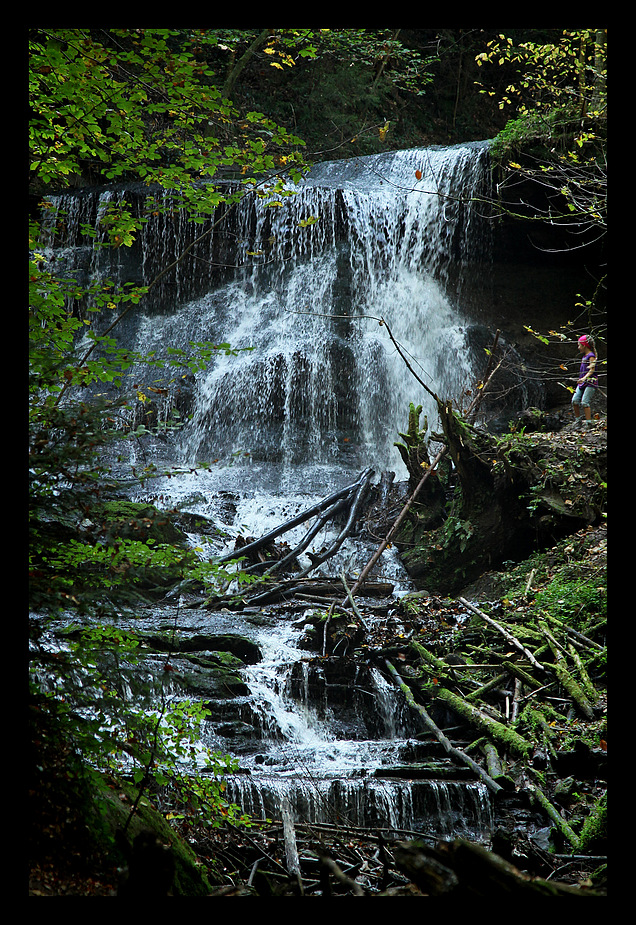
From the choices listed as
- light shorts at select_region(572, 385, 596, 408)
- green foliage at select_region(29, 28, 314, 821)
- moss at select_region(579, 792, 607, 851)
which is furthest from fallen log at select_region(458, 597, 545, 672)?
light shorts at select_region(572, 385, 596, 408)

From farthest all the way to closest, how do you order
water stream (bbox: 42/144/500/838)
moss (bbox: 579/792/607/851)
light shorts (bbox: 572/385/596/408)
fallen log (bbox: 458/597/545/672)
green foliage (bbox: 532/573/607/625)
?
water stream (bbox: 42/144/500/838), light shorts (bbox: 572/385/596/408), green foliage (bbox: 532/573/607/625), fallen log (bbox: 458/597/545/672), moss (bbox: 579/792/607/851)

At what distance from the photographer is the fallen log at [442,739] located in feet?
13.8

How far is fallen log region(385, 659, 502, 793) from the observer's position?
420 centimetres

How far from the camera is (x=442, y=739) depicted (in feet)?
15.5

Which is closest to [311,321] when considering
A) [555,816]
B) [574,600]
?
[574,600]

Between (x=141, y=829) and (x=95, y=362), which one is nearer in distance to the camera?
(x=141, y=829)

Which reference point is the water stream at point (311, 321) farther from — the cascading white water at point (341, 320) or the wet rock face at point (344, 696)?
the wet rock face at point (344, 696)

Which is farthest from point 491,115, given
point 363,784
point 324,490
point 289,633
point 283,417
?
point 363,784

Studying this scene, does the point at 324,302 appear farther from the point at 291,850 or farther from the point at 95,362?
the point at 291,850

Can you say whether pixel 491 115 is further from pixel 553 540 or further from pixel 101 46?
pixel 101 46

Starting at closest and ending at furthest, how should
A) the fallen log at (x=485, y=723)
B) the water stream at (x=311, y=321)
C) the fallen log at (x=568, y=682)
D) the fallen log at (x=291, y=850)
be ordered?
the fallen log at (x=291, y=850) → the fallen log at (x=485, y=723) → the fallen log at (x=568, y=682) → the water stream at (x=311, y=321)

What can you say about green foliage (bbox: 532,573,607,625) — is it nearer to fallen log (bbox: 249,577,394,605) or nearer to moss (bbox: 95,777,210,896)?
fallen log (bbox: 249,577,394,605)

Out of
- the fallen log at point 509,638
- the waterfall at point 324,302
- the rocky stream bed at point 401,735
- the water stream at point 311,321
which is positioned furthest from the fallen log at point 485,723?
the waterfall at point 324,302

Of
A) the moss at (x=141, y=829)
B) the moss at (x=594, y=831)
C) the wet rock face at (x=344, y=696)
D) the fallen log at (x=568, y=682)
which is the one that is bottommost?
the wet rock face at (x=344, y=696)
